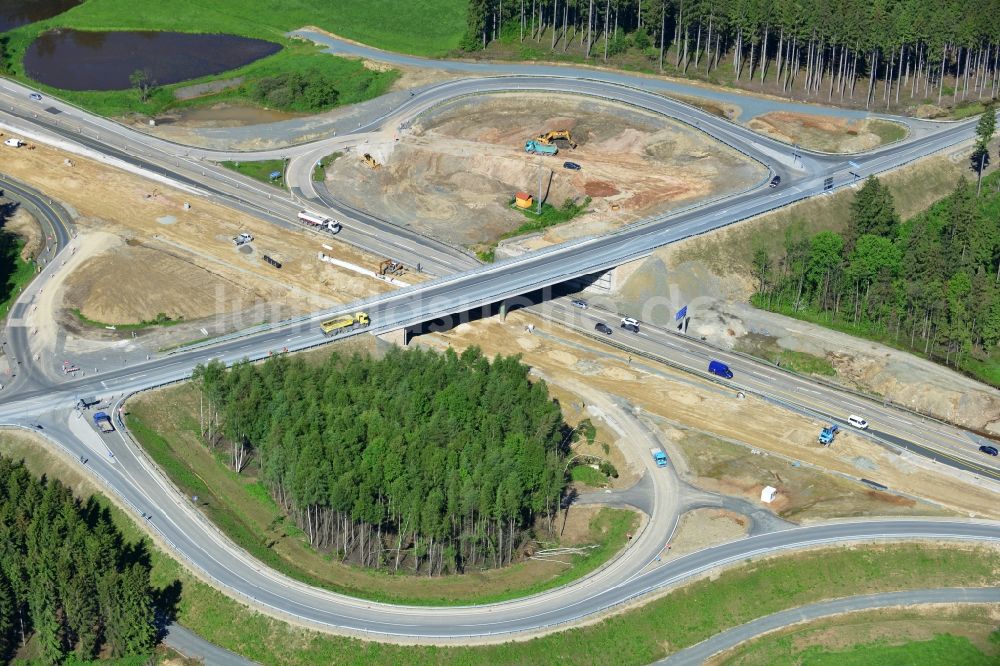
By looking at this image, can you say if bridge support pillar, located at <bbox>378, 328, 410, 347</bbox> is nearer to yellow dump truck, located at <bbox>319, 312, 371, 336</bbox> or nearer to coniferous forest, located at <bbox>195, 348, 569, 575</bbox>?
yellow dump truck, located at <bbox>319, 312, 371, 336</bbox>

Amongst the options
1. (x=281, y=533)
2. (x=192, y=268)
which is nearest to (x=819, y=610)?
(x=281, y=533)

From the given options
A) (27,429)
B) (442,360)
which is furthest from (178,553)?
(442,360)

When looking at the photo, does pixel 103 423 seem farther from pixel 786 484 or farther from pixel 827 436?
pixel 827 436

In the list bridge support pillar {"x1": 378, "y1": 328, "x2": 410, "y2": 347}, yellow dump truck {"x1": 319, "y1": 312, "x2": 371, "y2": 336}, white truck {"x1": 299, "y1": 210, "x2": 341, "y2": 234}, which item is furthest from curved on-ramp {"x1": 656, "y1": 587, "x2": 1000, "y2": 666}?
white truck {"x1": 299, "y1": 210, "x2": 341, "y2": 234}

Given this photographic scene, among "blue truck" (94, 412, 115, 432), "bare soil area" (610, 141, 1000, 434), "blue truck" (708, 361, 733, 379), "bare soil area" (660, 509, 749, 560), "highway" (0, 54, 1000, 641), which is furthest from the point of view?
"blue truck" (708, 361, 733, 379)

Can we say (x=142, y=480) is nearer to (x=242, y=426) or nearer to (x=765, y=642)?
(x=242, y=426)

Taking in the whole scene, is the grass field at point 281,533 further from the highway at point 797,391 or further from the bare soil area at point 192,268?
the highway at point 797,391
